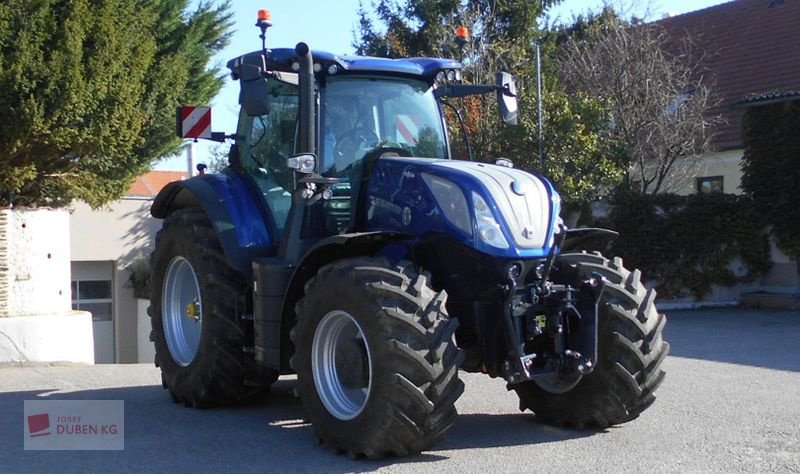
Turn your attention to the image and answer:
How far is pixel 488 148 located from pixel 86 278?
10982 mm

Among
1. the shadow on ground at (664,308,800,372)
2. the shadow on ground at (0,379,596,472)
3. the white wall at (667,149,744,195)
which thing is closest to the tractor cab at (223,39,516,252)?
the shadow on ground at (0,379,596,472)

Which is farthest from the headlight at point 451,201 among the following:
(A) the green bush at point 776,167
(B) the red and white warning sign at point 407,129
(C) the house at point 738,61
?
(C) the house at point 738,61

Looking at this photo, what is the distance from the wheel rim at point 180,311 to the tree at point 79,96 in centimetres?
389

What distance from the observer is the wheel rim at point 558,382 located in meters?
6.13

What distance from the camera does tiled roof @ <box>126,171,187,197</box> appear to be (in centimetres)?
2617

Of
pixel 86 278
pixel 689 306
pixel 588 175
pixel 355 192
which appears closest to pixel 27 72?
pixel 355 192

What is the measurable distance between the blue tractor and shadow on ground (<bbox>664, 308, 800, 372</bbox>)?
437 cm

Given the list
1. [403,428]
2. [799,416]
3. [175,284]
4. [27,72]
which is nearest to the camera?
[403,428]

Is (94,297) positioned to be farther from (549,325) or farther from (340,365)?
(549,325)

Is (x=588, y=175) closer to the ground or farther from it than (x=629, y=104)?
closer to the ground

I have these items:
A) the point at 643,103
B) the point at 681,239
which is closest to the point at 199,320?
the point at 681,239

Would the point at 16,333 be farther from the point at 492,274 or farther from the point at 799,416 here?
the point at 799,416

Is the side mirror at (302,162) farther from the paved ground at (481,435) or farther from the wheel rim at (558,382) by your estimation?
the wheel rim at (558,382)

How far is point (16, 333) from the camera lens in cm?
1116
